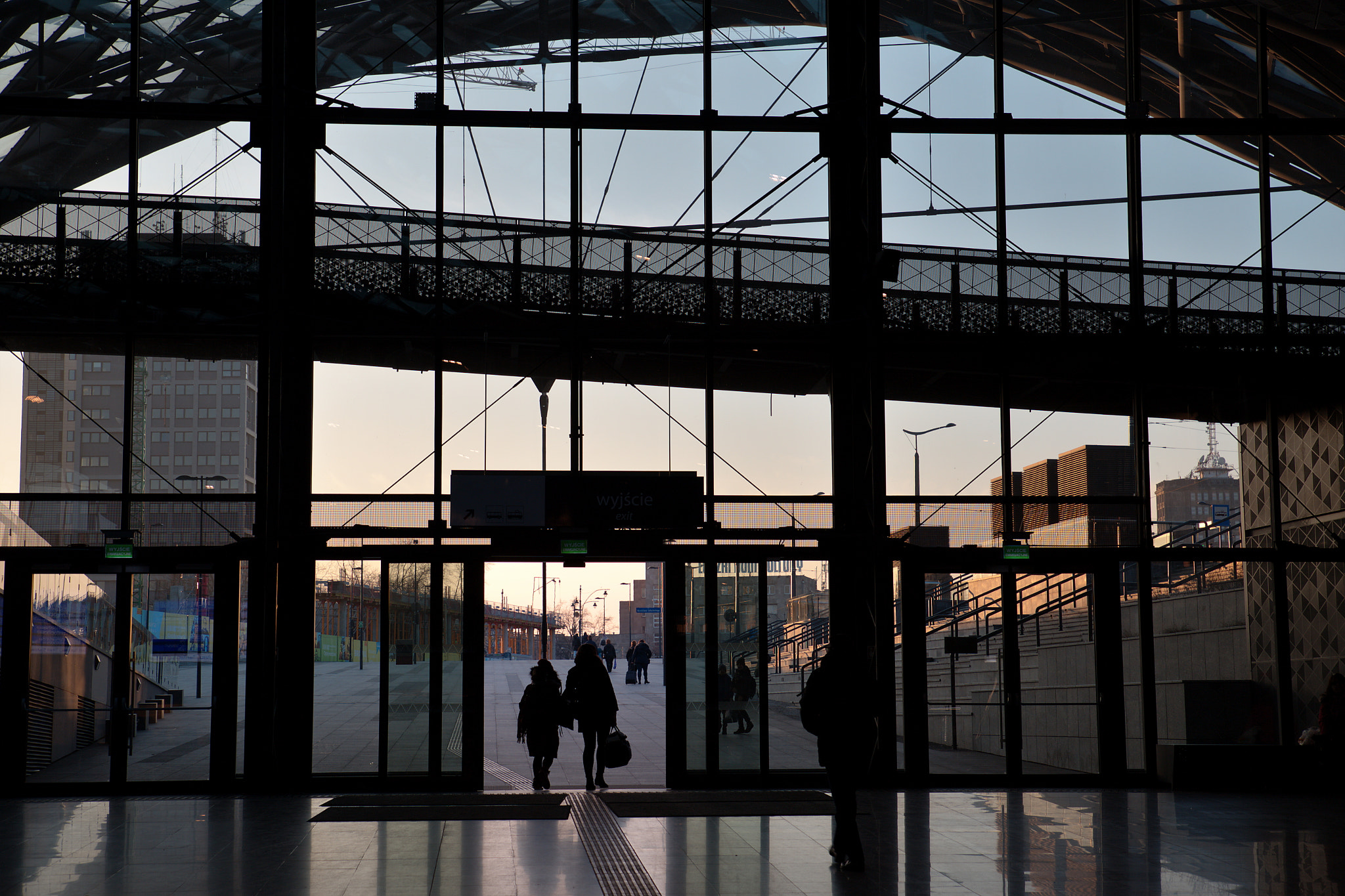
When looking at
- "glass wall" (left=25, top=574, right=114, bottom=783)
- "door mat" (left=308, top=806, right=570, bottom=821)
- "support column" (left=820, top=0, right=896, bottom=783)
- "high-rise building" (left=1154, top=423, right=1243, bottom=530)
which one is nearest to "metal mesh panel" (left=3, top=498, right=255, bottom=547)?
"glass wall" (left=25, top=574, right=114, bottom=783)

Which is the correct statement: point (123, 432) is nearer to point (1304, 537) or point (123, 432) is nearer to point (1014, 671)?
point (1014, 671)

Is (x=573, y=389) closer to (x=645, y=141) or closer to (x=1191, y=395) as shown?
(x=645, y=141)

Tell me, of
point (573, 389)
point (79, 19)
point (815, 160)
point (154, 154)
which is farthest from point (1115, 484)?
point (79, 19)

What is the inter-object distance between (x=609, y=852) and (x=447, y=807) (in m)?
3.02

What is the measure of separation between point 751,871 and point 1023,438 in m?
7.75

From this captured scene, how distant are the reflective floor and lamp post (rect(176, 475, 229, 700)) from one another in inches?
66.0

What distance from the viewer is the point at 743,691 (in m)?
13.4

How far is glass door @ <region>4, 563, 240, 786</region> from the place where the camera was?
A: 1293 cm

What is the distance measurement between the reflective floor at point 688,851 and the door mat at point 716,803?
0.87 feet

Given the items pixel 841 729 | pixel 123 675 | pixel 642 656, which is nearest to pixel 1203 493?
pixel 841 729

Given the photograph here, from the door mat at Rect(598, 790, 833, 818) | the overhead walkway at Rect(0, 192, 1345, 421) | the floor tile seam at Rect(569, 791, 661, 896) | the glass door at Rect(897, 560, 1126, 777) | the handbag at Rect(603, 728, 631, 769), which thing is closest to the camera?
the floor tile seam at Rect(569, 791, 661, 896)

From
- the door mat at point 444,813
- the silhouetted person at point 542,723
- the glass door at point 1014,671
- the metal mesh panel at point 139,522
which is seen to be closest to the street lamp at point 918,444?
the glass door at point 1014,671

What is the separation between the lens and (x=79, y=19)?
47.3ft

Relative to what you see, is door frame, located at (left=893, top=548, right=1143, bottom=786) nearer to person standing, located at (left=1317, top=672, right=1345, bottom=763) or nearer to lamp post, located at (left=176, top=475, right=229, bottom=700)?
person standing, located at (left=1317, top=672, right=1345, bottom=763)
